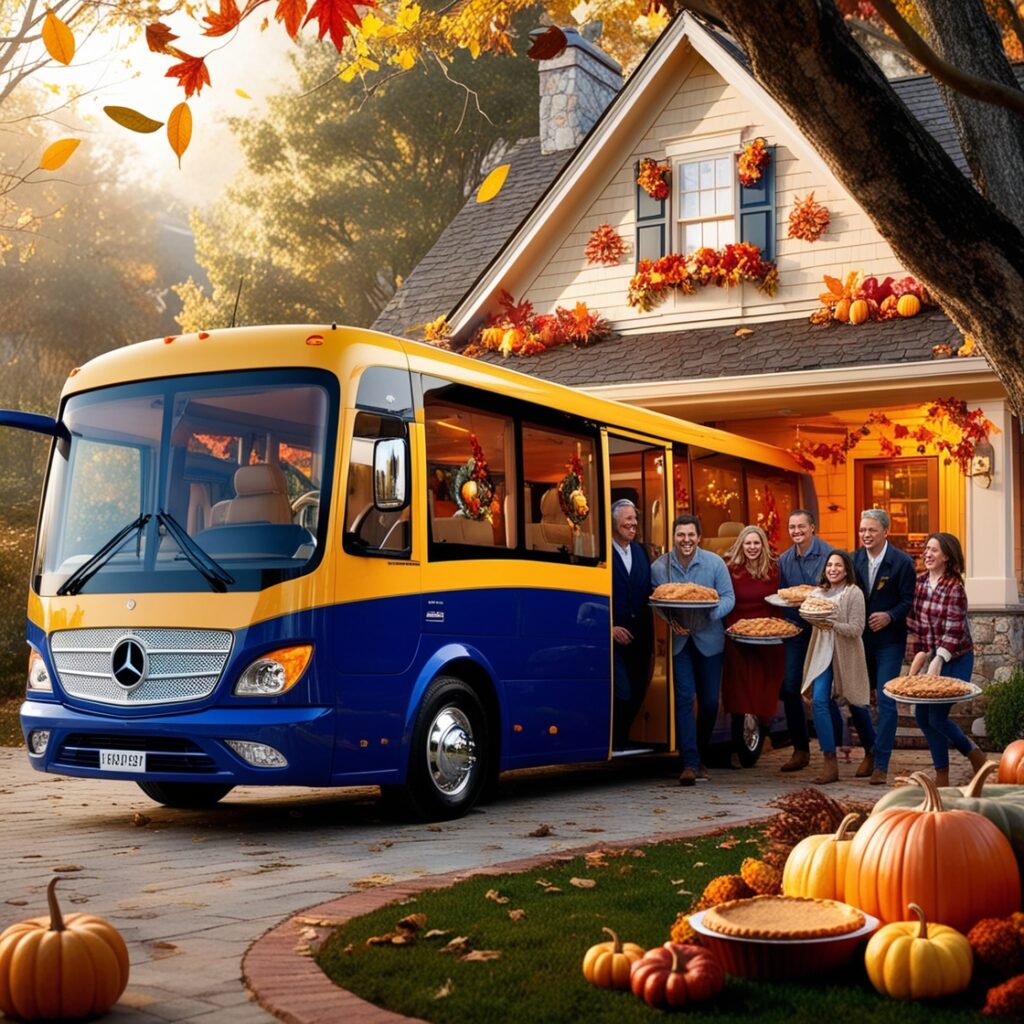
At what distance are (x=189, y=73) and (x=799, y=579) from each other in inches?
→ 336

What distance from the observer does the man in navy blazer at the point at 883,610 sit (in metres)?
11.4

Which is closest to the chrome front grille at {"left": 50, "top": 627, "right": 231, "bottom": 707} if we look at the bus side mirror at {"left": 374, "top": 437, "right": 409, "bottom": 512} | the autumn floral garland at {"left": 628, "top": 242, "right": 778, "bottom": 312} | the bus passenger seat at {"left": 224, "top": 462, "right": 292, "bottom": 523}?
the bus passenger seat at {"left": 224, "top": 462, "right": 292, "bottom": 523}

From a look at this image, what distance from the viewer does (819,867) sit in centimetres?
547

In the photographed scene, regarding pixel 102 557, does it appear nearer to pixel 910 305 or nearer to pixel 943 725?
pixel 943 725

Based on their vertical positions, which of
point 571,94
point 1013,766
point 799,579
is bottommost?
point 1013,766

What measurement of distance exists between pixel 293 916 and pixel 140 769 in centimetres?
291

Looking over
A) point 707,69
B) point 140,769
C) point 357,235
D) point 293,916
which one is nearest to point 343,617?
point 140,769

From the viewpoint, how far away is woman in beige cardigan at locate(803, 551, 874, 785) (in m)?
11.3

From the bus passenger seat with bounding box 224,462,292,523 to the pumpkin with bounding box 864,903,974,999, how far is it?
4.95 meters

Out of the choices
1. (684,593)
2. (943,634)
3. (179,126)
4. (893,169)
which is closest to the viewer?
(179,126)

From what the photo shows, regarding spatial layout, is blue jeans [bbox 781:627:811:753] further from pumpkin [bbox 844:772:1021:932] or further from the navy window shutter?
the navy window shutter

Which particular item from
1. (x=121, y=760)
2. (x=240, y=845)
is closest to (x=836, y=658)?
(x=240, y=845)

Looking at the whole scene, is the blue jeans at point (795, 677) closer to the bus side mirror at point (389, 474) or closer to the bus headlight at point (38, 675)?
the bus side mirror at point (389, 474)

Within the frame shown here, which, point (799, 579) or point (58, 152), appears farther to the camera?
point (799, 579)
